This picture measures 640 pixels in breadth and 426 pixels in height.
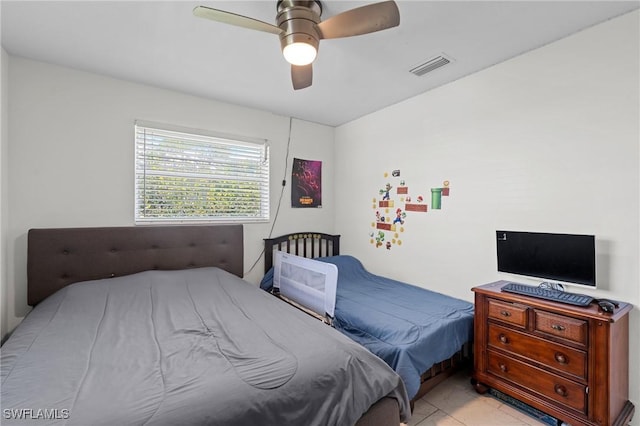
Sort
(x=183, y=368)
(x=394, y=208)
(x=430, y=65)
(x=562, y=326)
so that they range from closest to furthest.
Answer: (x=183, y=368) → (x=562, y=326) → (x=430, y=65) → (x=394, y=208)

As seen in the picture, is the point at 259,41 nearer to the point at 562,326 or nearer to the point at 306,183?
the point at 306,183

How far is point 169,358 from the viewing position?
1.28 metres

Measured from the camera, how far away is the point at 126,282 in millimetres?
2223

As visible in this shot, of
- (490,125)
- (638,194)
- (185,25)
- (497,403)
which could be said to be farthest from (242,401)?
(490,125)

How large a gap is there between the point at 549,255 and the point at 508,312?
455 mm

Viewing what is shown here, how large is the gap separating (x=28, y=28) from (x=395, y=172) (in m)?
3.01

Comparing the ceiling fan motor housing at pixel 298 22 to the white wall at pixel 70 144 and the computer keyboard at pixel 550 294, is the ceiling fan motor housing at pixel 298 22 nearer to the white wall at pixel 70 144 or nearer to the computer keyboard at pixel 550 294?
the white wall at pixel 70 144

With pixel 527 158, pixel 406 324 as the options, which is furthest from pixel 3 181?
pixel 527 158

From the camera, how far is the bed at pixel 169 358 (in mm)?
983

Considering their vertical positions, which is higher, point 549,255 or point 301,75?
point 301,75

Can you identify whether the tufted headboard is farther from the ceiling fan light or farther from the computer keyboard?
the computer keyboard

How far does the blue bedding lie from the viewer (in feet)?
5.92

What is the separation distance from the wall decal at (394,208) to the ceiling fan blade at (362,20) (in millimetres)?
1661

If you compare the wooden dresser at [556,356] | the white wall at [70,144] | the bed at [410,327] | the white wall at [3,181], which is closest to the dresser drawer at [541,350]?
the wooden dresser at [556,356]
